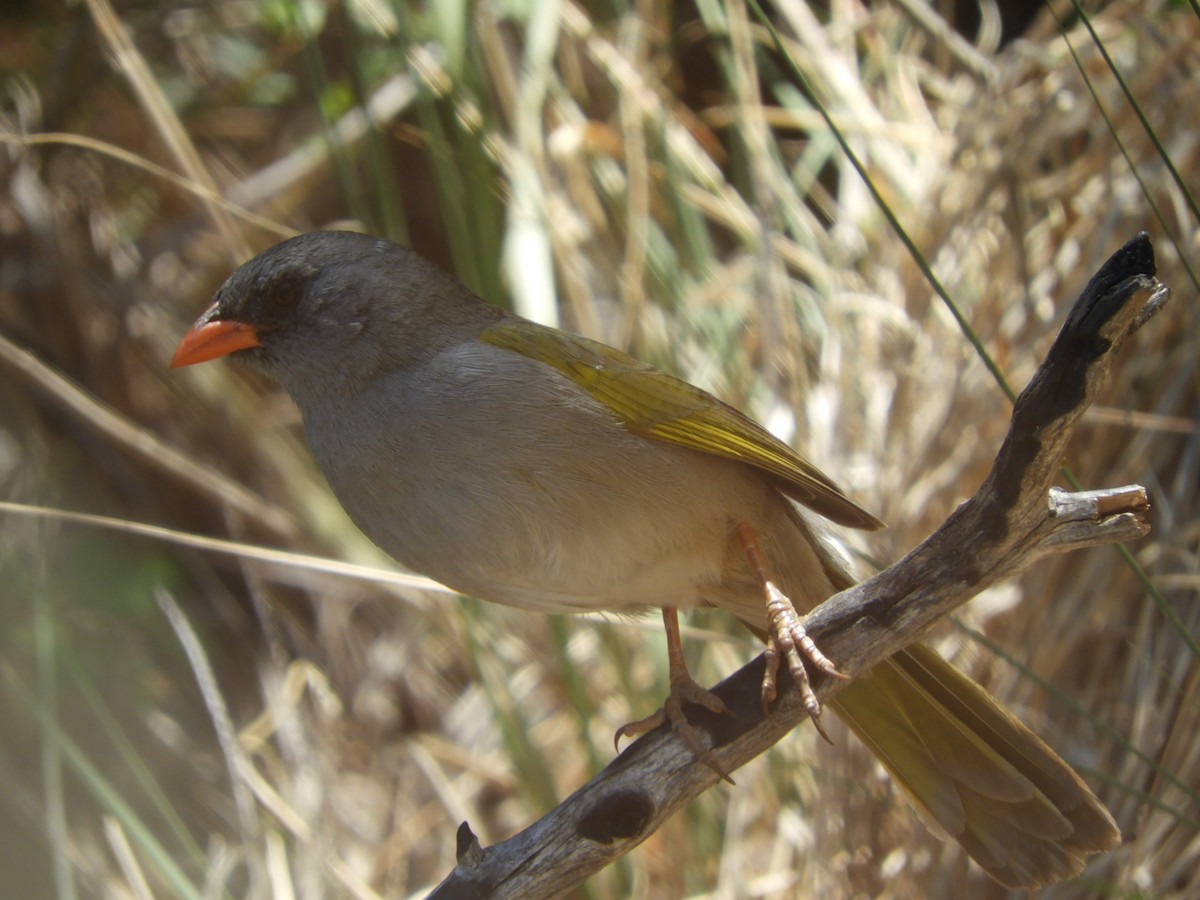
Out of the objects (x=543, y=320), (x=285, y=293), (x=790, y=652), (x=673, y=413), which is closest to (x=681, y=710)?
(x=790, y=652)

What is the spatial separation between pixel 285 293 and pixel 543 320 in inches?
44.8

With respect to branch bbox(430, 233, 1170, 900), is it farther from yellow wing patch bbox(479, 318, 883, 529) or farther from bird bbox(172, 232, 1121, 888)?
yellow wing patch bbox(479, 318, 883, 529)

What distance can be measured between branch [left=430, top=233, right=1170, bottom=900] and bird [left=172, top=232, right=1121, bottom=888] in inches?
3.0

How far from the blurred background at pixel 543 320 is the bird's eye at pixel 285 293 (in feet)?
1.41

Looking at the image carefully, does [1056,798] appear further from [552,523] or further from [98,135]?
[98,135]

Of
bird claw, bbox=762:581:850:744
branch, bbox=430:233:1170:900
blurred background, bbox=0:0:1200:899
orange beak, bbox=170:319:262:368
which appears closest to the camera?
branch, bbox=430:233:1170:900

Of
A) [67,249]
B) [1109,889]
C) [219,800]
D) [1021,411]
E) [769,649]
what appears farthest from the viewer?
[67,249]

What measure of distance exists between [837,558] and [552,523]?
0.94m

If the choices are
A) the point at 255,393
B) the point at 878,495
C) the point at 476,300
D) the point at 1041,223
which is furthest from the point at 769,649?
the point at 255,393

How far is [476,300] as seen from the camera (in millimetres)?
3004

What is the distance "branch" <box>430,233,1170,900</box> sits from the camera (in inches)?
72.3

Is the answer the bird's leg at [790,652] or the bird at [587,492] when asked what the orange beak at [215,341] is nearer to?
the bird at [587,492]

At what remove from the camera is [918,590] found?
2184mm

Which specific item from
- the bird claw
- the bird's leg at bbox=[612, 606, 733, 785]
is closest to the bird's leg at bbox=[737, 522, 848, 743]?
the bird claw
